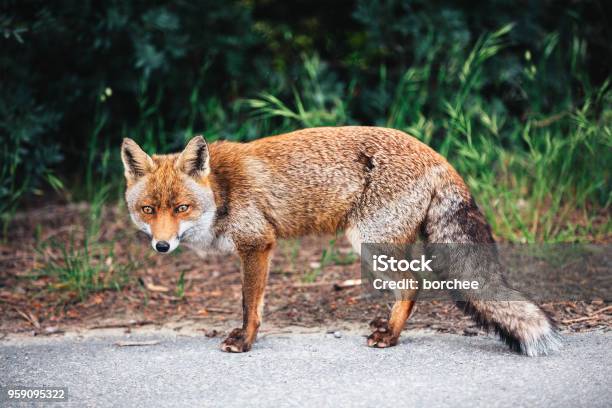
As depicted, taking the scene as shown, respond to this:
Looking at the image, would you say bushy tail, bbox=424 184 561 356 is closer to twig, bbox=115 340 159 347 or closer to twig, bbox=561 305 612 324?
twig, bbox=561 305 612 324

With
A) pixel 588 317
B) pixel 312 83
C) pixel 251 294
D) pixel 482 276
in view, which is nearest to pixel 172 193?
pixel 251 294

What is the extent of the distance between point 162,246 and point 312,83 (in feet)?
12.1

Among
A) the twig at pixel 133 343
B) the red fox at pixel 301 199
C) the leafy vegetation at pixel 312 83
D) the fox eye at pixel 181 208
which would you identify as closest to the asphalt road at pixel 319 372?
the twig at pixel 133 343

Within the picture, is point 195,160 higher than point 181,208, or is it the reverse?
point 195,160

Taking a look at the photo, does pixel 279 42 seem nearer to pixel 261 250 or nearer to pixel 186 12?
pixel 186 12

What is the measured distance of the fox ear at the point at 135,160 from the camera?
4574mm

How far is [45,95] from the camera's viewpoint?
7.13 meters

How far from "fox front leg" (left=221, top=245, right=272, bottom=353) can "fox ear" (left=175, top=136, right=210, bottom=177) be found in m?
0.58

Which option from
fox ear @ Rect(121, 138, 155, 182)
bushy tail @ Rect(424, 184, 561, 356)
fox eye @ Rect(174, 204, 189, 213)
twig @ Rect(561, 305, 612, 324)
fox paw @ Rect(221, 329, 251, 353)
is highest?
fox ear @ Rect(121, 138, 155, 182)

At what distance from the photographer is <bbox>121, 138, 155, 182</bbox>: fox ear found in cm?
457

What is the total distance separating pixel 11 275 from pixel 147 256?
43.9 inches

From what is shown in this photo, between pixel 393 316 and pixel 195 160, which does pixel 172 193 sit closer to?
pixel 195 160

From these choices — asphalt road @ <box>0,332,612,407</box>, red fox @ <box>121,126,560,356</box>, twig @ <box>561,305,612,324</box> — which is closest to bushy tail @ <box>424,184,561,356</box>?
red fox @ <box>121,126,560,356</box>

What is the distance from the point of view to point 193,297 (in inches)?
222
